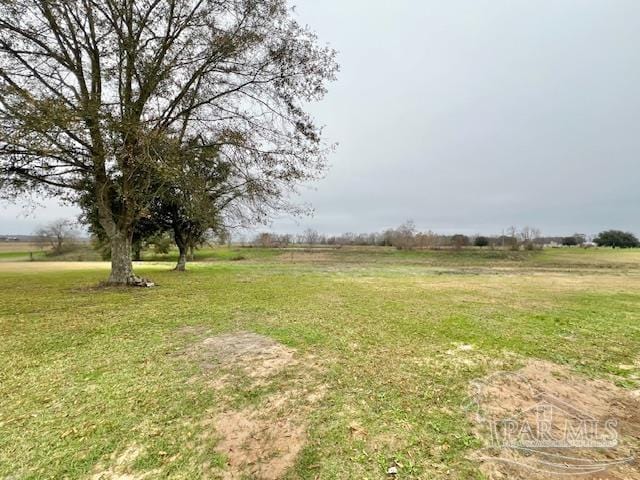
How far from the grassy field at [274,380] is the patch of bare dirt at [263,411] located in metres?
0.02

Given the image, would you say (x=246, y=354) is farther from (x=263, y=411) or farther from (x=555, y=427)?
(x=555, y=427)

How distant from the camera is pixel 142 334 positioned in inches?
211

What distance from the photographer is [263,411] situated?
2.94 m

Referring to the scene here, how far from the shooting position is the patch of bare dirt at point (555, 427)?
2234 millimetres

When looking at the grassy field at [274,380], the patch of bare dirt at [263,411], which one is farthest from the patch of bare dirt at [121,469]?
the patch of bare dirt at [263,411]

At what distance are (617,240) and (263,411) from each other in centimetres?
9216

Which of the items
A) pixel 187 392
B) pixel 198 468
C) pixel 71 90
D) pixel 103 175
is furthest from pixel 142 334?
pixel 71 90

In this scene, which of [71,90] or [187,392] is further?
[71,90]

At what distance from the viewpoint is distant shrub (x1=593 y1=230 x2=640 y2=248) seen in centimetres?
6731

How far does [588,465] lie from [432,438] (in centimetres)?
105

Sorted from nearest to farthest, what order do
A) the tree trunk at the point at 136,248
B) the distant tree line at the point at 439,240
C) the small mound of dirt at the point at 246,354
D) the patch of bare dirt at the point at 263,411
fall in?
the patch of bare dirt at the point at 263,411 → the small mound of dirt at the point at 246,354 → the tree trunk at the point at 136,248 → the distant tree line at the point at 439,240

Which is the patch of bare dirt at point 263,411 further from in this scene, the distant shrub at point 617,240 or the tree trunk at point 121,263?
the distant shrub at point 617,240

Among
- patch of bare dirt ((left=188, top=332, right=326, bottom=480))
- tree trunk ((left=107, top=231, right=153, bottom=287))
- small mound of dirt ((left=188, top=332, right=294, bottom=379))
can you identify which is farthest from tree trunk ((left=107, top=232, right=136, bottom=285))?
patch of bare dirt ((left=188, top=332, right=326, bottom=480))

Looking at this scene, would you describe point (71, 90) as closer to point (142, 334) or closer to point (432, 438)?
point (142, 334)
